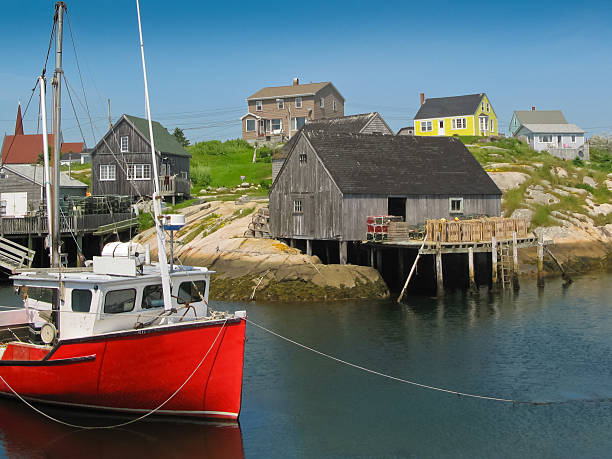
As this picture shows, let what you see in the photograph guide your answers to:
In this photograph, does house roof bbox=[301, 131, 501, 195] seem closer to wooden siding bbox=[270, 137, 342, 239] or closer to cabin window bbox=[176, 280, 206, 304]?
wooden siding bbox=[270, 137, 342, 239]

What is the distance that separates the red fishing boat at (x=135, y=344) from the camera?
691 inches

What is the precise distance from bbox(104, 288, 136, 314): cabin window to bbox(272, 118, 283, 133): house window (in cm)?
7496

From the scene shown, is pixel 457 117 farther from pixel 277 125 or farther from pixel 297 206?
pixel 297 206

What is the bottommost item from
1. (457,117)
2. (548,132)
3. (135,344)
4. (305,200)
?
(135,344)

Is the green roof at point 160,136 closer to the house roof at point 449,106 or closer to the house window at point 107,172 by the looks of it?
the house window at point 107,172

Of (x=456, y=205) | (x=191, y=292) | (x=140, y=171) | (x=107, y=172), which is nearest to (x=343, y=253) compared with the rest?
(x=456, y=205)

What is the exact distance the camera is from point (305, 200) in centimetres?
4147

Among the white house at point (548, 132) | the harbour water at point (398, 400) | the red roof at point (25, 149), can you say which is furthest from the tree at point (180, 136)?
the harbour water at point (398, 400)

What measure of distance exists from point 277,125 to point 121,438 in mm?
77401

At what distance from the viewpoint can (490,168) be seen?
59.1 meters

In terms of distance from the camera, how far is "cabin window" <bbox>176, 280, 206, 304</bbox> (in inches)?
774

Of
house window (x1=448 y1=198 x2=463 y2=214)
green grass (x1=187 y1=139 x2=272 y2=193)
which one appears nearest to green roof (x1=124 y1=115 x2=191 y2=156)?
green grass (x1=187 y1=139 x2=272 y2=193)

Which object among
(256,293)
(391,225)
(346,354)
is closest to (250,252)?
(256,293)

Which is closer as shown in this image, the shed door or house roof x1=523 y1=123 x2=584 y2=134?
the shed door
